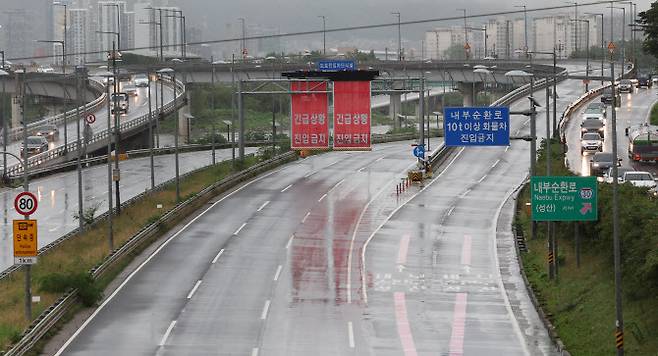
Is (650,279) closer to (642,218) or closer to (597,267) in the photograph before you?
(642,218)

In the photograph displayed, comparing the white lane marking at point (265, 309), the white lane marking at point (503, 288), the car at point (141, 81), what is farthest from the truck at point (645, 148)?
the car at point (141, 81)

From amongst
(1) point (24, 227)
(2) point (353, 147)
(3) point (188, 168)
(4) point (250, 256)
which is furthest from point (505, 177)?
(1) point (24, 227)

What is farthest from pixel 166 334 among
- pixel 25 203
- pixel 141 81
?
pixel 141 81

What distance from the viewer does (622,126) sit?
11219cm

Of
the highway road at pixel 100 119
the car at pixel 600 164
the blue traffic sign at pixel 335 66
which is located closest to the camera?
the car at pixel 600 164

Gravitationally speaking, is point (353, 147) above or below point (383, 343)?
above

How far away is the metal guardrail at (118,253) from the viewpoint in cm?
3947

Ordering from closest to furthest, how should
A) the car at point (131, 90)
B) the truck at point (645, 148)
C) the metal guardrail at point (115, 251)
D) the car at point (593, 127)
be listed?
the metal guardrail at point (115, 251) < the truck at point (645, 148) < the car at point (593, 127) < the car at point (131, 90)

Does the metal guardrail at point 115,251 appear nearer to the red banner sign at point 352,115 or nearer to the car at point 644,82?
the red banner sign at point 352,115

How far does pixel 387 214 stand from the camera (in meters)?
74.9

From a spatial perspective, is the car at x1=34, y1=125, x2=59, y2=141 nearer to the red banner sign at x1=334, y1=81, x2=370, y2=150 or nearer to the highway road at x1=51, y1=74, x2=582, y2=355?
the highway road at x1=51, y1=74, x2=582, y2=355

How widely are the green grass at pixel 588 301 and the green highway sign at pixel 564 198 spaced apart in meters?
1.77

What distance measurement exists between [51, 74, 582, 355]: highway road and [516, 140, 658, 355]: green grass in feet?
3.29

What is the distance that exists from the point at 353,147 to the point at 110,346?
47.7 metres
